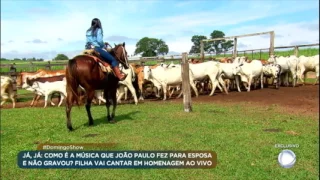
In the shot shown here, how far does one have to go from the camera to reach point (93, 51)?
32.3ft

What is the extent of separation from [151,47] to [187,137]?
97.3ft

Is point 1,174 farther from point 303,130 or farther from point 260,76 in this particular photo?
point 260,76

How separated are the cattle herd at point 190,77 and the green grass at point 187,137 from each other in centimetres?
279

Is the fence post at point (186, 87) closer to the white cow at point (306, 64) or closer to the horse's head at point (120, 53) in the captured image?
the horse's head at point (120, 53)

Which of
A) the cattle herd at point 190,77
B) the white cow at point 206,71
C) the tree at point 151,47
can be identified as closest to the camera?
the cattle herd at point 190,77

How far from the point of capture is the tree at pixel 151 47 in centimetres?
3375

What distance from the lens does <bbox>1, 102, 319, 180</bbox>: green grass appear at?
561cm

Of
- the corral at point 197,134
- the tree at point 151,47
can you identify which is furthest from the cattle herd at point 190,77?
the tree at point 151,47

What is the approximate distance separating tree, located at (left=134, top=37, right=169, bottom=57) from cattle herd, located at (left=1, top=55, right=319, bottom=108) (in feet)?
44.2

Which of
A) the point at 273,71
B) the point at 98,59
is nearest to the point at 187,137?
the point at 98,59

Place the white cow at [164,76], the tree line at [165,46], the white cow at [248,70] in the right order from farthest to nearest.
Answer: the tree line at [165,46] → the white cow at [248,70] → the white cow at [164,76]

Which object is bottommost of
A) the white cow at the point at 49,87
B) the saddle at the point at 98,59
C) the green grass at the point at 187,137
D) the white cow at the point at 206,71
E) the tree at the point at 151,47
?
the green grass at the point at 187,137

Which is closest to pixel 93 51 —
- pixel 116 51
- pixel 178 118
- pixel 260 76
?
pixel 116 51

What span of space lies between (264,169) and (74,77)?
5.89m
